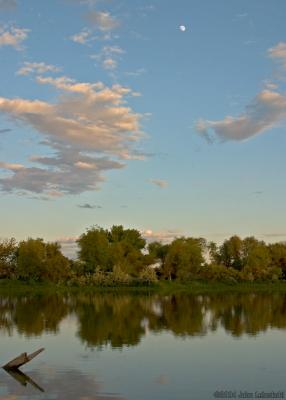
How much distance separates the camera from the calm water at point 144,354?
2056cm

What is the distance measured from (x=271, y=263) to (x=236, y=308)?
62.9 m

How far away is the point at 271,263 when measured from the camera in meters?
116

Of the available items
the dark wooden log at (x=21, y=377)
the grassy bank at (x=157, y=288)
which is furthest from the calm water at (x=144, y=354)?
the grassy bank at (x=157, y=288)

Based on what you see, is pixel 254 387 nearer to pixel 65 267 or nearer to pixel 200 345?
pixel 200 345

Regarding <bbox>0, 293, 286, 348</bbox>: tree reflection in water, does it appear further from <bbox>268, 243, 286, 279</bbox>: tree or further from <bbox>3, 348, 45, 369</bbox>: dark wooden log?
<bbox>268, 243, 286, 279</bbox>: tree

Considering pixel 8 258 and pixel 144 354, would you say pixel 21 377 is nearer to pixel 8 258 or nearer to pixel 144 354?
pixel 144 354

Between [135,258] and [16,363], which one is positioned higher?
[135,258]

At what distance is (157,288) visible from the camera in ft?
314

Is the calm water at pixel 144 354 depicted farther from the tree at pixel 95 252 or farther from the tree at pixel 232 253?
the tree at pixel 232 253

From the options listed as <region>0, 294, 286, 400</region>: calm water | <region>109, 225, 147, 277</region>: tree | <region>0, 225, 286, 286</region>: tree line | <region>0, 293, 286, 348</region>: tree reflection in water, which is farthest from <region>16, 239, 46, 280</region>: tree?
<region>0, 294, 286, 400</region>: calm water

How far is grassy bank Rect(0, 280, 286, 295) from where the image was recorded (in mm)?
91500

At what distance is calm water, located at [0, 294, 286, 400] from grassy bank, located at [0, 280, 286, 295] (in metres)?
41.8

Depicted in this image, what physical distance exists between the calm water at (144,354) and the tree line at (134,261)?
46.7 m

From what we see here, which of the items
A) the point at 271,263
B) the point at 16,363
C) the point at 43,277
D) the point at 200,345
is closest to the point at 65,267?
the point at 43,277
